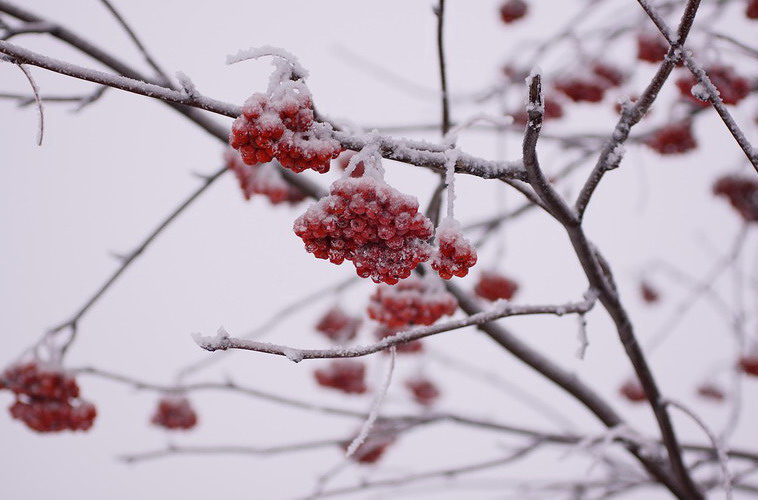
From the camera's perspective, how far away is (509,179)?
1.94ft

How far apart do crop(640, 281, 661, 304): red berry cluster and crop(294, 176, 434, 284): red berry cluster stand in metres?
2.90

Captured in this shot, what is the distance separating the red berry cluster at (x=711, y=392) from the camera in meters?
2.81

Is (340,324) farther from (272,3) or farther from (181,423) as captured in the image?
(272,3)

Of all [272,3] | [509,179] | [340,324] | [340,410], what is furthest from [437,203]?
[272,3]

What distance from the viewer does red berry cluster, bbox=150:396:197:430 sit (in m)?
1.70

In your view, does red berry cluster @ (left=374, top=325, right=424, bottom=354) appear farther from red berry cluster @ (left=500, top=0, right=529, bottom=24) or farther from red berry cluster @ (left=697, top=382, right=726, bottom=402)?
red berry cluster @ (left=697, top=382, right=726, bottom=402)

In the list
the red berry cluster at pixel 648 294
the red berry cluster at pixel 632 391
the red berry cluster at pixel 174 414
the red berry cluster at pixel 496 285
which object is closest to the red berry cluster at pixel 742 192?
the red berry cluster at pixel 496 285

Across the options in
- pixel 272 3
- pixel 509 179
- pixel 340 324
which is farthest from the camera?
pixel 272 3

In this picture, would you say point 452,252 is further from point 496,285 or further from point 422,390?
point 422,390

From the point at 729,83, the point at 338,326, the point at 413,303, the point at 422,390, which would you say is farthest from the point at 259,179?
the point at 422,390

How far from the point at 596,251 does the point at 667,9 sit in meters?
1.23

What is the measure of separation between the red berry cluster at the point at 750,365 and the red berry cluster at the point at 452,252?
2007 mm

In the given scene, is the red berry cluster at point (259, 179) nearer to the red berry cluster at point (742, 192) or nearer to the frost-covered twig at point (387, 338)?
the frost-covered twig at point (387, 338)

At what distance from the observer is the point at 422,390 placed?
98.0 inches
